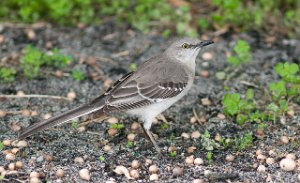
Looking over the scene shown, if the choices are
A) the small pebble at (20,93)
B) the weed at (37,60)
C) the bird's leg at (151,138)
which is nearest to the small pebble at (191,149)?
the bird's leg at (151,138)

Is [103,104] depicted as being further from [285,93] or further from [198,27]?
[198,27]

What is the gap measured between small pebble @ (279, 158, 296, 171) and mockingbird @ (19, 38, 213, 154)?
1.37 meters

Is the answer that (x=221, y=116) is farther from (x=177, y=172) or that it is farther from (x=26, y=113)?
(x=26, y=113)

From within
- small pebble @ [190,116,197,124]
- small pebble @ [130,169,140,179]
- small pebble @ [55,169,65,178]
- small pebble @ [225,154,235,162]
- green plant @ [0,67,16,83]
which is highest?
green plant @ [0,67,16,83]

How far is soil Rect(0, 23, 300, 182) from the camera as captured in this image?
21.3 ft

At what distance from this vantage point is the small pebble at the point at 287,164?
6.34 meters

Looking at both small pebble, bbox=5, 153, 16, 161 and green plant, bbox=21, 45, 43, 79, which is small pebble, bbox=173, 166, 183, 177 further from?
green plant, bbox=21, 45, 43, 79

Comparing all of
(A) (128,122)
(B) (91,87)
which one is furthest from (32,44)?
(A) (128,122)

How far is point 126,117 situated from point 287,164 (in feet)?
7.48

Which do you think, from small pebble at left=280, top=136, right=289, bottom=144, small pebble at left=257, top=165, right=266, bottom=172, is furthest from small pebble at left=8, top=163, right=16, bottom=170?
small pebble at left=280, top=136, right=289, bottom=144

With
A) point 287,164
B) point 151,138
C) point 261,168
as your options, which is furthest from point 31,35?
point 287,164

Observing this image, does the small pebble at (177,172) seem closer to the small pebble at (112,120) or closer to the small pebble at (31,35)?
the small pebble at (112,120)

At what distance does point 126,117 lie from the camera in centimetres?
778

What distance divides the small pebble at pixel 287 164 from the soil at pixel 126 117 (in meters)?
0.05
